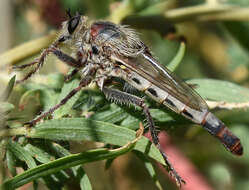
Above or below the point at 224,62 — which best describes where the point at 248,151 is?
below

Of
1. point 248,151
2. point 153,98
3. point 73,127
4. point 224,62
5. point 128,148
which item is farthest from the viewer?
point 224,62

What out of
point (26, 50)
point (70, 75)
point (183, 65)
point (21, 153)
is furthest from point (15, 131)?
point (183, 65)

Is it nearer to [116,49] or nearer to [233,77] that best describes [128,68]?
[116,49]

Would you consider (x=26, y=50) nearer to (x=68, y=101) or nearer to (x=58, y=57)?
(x=58, y=57)

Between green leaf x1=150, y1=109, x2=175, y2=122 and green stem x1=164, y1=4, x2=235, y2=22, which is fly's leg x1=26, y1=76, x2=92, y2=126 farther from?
green stem x1=164, y1=4, x2=235, y2=22

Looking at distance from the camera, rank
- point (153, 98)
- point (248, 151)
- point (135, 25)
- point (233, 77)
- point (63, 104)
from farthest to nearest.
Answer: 1. point (233, 77)
2. point (248, 151)
3. point (135, 25)
4. point (153, 98)
5. point (63, 104)

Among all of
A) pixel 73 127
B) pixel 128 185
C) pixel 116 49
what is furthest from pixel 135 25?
pixel 73 127

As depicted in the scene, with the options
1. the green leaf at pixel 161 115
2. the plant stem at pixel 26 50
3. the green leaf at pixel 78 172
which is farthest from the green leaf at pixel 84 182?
the plant stem at pixel 26 50
